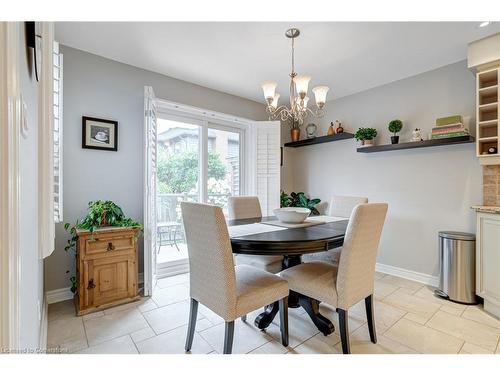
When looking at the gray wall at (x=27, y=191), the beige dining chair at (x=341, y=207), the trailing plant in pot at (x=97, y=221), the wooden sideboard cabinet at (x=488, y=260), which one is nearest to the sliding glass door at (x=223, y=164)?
the trailing plant in pot at (x=97, y=221)

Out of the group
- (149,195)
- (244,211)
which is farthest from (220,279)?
(149,195)

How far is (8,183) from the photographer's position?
0.53 metres

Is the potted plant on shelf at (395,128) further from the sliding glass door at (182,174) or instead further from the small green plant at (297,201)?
the sliding glass door at (182,174)

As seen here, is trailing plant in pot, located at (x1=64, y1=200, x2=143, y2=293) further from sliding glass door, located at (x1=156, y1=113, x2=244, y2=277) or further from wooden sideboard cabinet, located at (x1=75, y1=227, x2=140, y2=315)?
sliding glass door, located at (x1=156, y1=113, x2=244, y2=277)

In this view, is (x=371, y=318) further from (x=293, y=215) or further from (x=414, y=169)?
(x=414, y=169)

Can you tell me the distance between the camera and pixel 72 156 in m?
2.43

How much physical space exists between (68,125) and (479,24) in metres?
3.89

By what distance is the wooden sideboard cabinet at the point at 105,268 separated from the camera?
2123 mm

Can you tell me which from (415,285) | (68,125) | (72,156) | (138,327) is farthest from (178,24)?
(415,285)

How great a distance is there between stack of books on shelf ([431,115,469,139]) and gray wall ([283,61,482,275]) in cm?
20

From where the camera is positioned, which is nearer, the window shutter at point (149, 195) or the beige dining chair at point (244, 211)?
the beige dining chair at point (244, 211)

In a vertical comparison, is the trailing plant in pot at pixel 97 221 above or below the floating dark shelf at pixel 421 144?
below

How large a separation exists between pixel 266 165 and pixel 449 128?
227 cm

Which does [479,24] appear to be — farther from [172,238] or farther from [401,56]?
[172,238]
